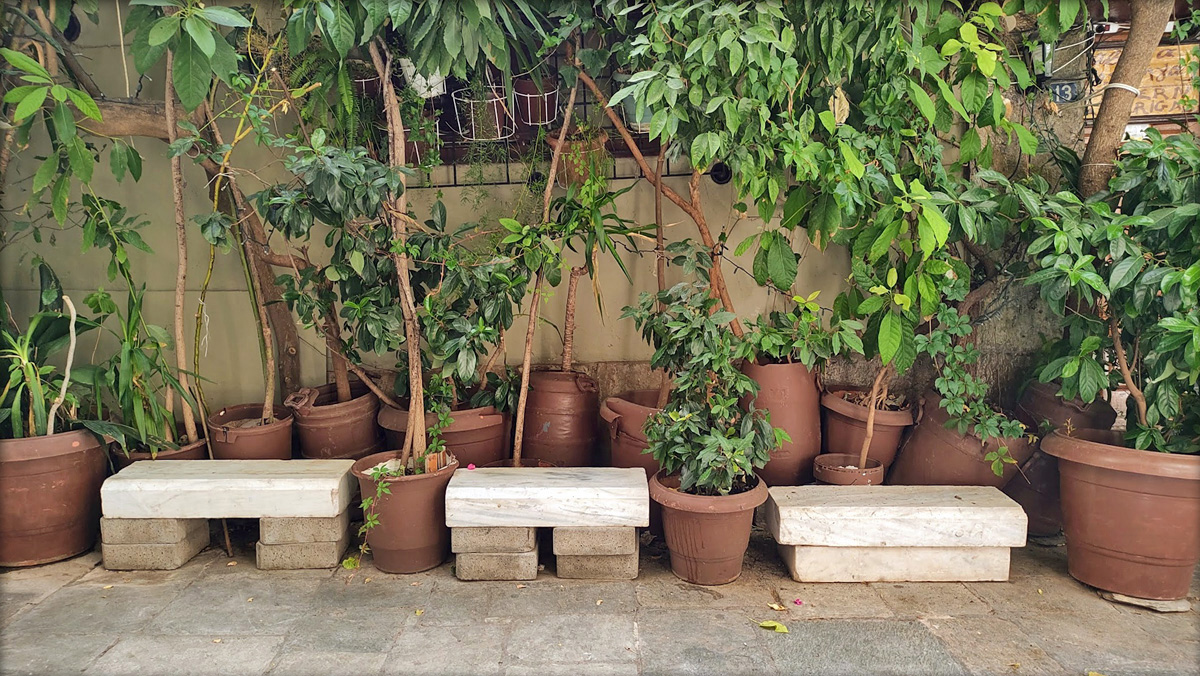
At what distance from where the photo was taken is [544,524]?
8.80 feet

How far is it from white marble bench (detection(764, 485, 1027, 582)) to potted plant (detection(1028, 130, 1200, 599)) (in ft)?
0.91

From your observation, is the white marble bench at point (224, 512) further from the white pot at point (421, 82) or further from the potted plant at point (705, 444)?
the white pot at point (421, 82)

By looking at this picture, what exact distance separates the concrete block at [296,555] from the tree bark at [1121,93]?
10.7 ft

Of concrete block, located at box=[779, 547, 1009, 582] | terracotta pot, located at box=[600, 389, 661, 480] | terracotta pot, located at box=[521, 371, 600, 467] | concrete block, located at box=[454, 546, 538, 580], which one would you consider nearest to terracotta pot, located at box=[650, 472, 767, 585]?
concrete block, located at box=[779, 547, 1009, 582]

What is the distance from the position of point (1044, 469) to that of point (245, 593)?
318cm

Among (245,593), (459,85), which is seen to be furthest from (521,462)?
(459,85)

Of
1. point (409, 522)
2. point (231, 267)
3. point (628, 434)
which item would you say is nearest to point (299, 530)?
point (409, 522)

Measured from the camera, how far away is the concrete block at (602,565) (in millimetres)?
2717

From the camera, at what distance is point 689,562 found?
2701mm

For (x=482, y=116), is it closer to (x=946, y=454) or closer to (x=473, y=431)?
(x=473, y=431)

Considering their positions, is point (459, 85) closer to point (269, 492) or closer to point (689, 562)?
point (269, 492)

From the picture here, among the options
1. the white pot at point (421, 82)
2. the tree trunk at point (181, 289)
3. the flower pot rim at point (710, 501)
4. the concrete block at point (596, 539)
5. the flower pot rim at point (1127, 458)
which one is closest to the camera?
the flower pot rim at point (1127, 458)

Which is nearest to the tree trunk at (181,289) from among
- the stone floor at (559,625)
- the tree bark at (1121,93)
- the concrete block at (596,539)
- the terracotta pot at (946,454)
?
the stone floor at (559,625)

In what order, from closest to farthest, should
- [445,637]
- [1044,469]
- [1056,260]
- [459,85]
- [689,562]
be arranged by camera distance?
[445,637]
[1056,260]
[689,562]
[1044,469]
[459,85]
